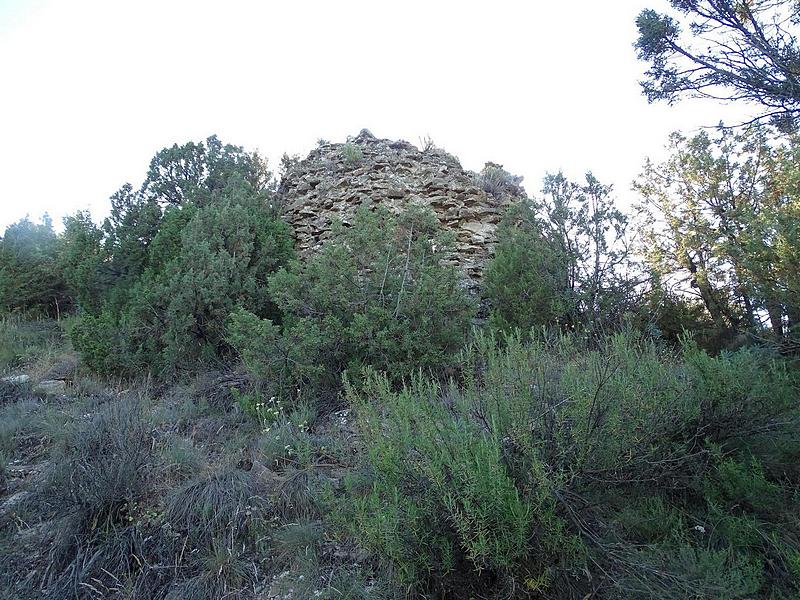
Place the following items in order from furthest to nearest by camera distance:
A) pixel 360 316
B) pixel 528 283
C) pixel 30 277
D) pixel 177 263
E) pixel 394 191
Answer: pixel 30 277
pixel 394 191
pixel 177 263
pixel 528 283
pixel 360 316

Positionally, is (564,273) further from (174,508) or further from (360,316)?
(174,508)

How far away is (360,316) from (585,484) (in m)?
3.09

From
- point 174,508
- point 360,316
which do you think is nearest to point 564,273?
point 360,316

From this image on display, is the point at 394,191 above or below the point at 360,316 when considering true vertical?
above

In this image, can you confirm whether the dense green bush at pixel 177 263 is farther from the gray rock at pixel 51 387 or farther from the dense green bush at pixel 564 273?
the dense green bush at pixel 564 273

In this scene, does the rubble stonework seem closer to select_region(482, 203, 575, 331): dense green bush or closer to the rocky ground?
select_region(482, 203, 575, 331): dense green bush

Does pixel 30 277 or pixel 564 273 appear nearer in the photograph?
pixel 564 273

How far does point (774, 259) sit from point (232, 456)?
5.40 metres

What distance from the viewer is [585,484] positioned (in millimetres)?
2859

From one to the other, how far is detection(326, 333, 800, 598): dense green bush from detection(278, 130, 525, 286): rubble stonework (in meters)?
4.59

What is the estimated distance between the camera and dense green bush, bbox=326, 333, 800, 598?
96.7 inches

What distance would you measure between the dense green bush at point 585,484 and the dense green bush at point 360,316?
207 centimetres

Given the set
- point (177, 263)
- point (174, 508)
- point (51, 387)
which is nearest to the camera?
point (174, 508)

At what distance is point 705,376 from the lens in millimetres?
3496
